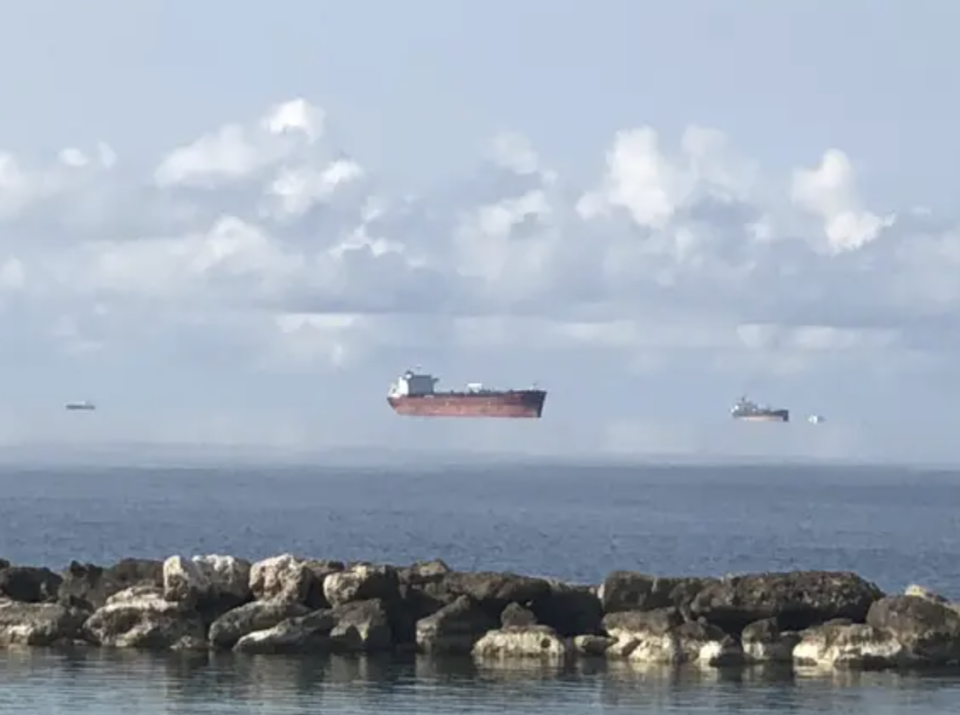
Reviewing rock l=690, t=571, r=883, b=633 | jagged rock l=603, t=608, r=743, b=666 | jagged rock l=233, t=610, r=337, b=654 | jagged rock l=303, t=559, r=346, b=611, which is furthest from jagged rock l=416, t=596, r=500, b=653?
rock l=690, t=571, r=883, b=633

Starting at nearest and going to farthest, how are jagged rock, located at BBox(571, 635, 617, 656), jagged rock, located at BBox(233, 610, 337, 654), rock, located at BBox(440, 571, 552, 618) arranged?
1. jagged rock, located at BBox(571, 635, 617, 656)
2. jagged rock, located at BBox(233, 610, 337, 654)
3. rock, located at BBox(440, 571, 552, 618)

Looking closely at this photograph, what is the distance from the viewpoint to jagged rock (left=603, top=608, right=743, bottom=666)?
47.6m

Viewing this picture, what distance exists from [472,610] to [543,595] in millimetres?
1731

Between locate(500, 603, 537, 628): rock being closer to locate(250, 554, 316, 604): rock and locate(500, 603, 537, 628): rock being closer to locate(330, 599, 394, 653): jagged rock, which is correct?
locate(330, 599, 394, 653): jagged rock

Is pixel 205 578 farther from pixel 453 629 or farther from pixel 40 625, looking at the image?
pixel 453 629

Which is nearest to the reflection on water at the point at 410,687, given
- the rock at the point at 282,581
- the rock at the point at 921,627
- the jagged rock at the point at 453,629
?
the jagged rock at the point at 453,629

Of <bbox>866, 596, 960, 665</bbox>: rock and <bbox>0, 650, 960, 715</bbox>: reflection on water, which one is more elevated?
<bbox>866, 596, 960, 665</bbox>: rock

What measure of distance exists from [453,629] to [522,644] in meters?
1.85

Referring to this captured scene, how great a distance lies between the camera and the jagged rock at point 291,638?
1919 inches

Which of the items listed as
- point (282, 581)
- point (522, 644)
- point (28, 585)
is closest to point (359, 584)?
point (282, 581)

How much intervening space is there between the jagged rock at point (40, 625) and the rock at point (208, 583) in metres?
2.24

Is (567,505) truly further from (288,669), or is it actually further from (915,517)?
(288,669)

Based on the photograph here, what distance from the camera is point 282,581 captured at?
165 ft

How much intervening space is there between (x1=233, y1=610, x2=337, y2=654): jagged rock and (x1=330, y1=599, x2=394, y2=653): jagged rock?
A: 0.84 ft
